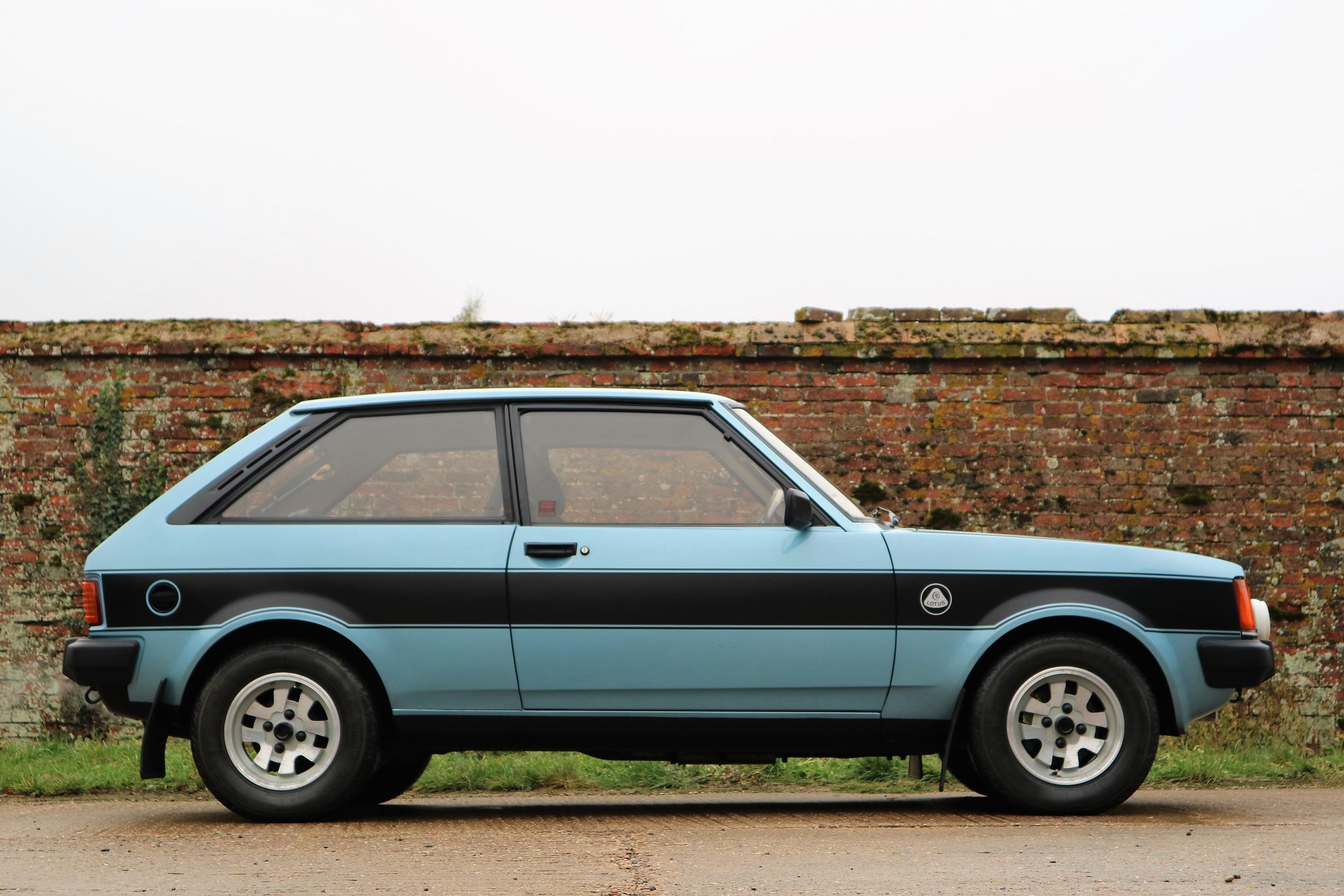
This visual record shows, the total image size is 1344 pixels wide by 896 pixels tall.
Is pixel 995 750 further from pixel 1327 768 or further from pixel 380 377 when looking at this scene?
pixel 380 377

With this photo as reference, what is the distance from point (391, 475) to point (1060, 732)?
112 inches

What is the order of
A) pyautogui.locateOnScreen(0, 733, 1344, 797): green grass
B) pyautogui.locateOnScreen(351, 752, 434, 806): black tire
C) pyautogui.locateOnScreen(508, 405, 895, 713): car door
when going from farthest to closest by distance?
pyautogui.locateOnScreen(0, 733, 1344, 797): green grass, pyautogui.locateOnScreen(351, 752, 434, 806): black tire, pyautogui.locateOnScreen(508, 405, 895, 713): car door

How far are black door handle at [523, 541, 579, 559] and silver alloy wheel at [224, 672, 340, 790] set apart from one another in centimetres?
95

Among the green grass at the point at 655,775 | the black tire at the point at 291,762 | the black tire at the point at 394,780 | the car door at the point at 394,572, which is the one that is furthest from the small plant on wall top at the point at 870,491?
the black tire at the point at 291,762

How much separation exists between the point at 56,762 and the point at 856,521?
4.91 meters

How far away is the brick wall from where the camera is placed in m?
8.51

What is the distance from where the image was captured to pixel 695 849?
4.54m

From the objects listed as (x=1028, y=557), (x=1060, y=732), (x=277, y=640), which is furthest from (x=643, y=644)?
(x=1060, y=732)

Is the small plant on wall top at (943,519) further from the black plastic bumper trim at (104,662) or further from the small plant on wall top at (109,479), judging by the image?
the black plastic bumper trim at (104,662)

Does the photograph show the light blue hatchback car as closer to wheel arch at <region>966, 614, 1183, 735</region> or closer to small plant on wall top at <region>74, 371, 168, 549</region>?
wheel arch at <region>966, 614, 1183, 735</region>

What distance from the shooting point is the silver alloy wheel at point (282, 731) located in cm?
523

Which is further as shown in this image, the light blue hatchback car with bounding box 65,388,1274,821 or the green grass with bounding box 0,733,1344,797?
the green grass with bounding box 0,733,1344,797

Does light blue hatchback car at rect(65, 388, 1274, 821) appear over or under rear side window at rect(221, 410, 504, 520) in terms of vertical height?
under

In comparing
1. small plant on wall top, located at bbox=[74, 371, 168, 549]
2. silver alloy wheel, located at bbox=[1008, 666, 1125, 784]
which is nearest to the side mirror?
silver alloy wheel, located at bbox=[1008, 666, 1125, 784]
